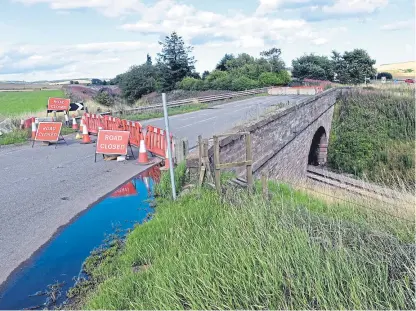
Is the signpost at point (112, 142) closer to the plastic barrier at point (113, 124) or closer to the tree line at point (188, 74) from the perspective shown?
the plastic barrier at point (113, 124)

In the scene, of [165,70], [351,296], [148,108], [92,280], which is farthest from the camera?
[165,70]

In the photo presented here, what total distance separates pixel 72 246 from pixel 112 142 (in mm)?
6064

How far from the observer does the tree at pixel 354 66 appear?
177 ft

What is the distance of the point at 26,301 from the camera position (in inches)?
173

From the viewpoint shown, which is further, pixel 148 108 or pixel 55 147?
pixel 148 108

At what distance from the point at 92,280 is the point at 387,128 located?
2665 cm

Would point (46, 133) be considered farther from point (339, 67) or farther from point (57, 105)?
point (339, 67)

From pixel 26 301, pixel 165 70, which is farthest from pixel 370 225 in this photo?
pixel 165 70

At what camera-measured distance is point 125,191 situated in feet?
27.9

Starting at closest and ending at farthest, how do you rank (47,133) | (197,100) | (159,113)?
(47,133), (159,113), (197,100)

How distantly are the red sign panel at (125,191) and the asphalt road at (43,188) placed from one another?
0.21 meters

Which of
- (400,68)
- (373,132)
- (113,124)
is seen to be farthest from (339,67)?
(113,124)

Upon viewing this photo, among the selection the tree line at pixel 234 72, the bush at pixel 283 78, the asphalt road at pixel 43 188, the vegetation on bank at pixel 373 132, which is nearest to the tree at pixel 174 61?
the tree line at pixel 234 72

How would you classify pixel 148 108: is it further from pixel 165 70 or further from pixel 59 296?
pixel 165 70
